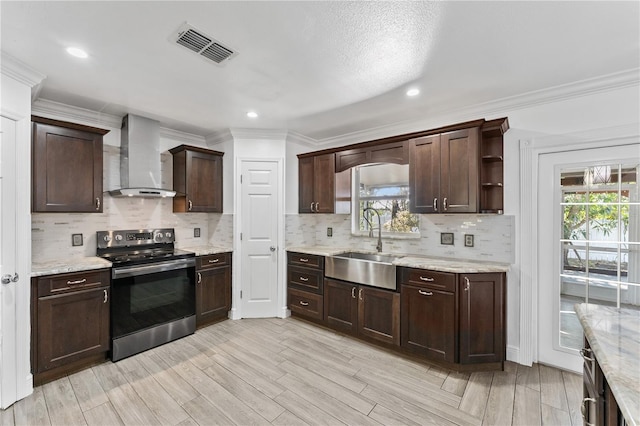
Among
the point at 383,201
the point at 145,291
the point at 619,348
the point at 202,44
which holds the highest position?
the point at 202,44

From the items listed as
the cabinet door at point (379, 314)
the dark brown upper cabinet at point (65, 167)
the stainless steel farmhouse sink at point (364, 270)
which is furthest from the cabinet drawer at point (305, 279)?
the dark brown upper cabinet at point (65, 167)

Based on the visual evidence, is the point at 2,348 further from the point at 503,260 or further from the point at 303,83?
the point at 503,260

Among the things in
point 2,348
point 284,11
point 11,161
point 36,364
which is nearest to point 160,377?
point 36,364

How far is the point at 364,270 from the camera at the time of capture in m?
3.09

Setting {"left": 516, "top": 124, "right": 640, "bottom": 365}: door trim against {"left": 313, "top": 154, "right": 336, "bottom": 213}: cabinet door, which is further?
{"left": 313, "top": 154, "right": 336, "bottom": 213}: cabinet door

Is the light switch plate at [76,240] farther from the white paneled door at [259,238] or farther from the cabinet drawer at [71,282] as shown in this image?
the white paneled door at [259,238]

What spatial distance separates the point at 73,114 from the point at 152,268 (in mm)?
1850

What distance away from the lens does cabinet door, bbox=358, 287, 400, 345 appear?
2863 mm

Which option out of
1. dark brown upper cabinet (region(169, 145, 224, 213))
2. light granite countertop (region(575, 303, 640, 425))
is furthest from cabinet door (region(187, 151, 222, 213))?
light granite countertop (region(575, 303, 640, 425))

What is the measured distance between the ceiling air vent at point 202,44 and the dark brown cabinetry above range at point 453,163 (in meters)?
1.89

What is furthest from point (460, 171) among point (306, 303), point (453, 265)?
point (306, 303)

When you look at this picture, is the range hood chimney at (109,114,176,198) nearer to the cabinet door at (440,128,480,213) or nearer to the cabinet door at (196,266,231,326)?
the cabinet door at (196,266,231,326)

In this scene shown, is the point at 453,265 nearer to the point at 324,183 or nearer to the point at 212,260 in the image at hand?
the point at 324,183

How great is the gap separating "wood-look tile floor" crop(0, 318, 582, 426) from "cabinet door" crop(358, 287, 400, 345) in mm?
172
